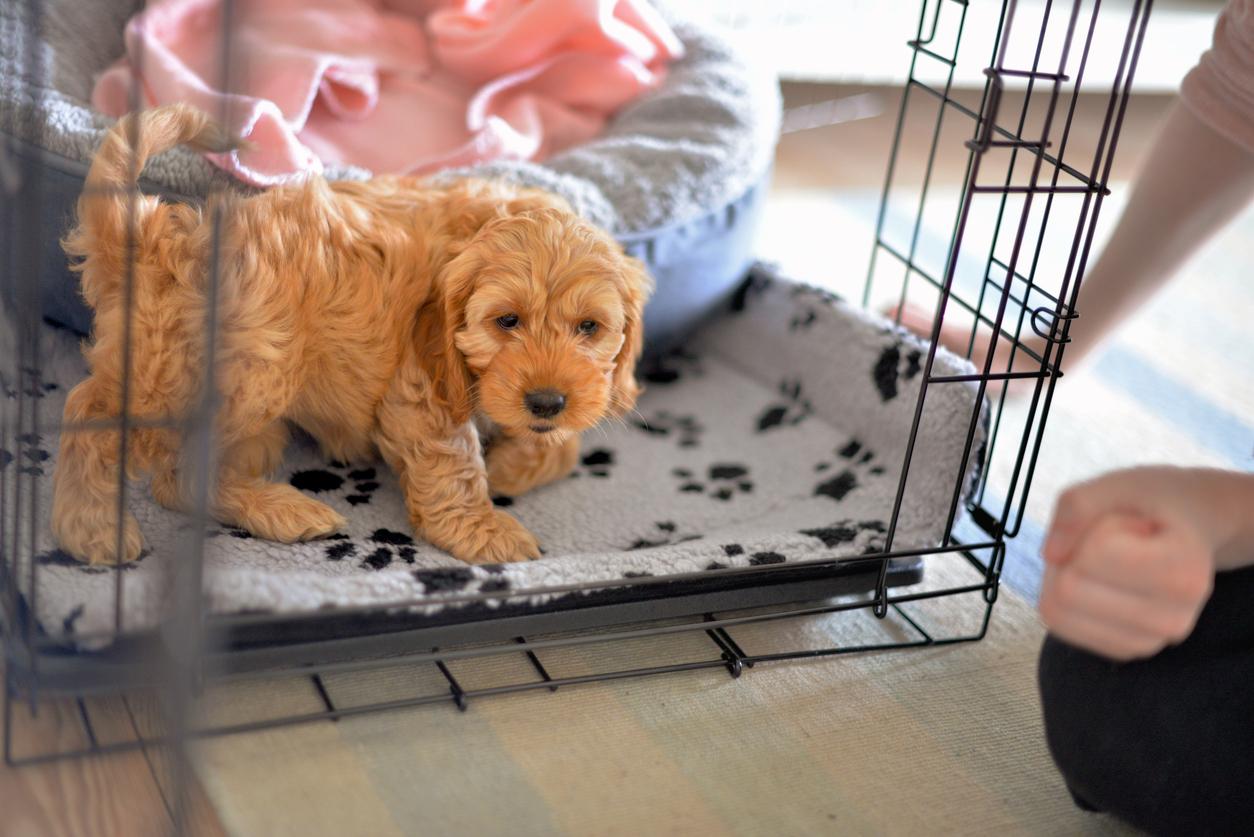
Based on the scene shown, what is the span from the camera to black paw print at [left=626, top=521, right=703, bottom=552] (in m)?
1.85

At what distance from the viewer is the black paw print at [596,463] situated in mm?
2041

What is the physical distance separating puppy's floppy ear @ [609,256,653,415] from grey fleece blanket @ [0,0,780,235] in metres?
0.33

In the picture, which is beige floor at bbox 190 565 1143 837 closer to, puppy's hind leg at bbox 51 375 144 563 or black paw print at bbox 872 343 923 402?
puppy's hind leg at bbox 51 375 144 563

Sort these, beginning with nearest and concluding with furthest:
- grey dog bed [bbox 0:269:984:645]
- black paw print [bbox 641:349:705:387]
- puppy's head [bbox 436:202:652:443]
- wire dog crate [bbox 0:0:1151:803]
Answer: wire dog crate [bbox 0:0:1151:803] → grey dog bed [bbox 0:269:984:645] → puppy's head [bbox 436:202:652:443] → black paw print [bbox 641:349:705:387]

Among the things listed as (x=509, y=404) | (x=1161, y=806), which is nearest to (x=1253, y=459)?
(x=1161, y=806)

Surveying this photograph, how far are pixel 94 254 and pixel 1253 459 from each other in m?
2.14

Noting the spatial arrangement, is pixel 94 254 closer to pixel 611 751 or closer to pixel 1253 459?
pixel 611 751


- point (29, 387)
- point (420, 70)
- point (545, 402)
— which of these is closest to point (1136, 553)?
point (545, 402)

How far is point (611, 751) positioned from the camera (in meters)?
1.52

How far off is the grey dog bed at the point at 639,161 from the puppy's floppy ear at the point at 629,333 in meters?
0.32

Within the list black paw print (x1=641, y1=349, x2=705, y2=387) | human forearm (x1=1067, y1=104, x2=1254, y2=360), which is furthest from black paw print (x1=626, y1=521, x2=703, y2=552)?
human forearm (x1=1067, y1=104, x2=1254, y2=360)

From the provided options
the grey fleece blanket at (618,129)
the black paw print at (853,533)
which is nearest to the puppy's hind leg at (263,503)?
the grey fleece blanket at (618,129)

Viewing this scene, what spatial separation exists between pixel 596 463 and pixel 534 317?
1.68ft

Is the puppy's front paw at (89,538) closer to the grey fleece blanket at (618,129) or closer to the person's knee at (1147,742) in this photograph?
the grey fleece blanket at (618,129)
